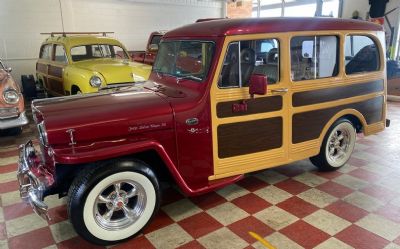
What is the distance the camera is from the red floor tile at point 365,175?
3.77 metres

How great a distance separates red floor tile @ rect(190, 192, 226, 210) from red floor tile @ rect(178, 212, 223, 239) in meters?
0.16

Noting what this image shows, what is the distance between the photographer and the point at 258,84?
9.05ft

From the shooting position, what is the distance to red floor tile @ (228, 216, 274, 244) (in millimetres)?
2723

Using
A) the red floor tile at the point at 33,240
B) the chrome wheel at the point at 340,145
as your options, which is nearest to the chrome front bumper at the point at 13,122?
the red floor tile at the point at 33,240

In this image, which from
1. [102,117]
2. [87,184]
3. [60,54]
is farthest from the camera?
[60,54]

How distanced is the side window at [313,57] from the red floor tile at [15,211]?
122 inches

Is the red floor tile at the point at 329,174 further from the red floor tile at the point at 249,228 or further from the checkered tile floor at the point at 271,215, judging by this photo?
the red floor tile at the point at 249,228

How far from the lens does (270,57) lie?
3174 millimetres

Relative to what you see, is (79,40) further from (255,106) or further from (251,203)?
(251,203)

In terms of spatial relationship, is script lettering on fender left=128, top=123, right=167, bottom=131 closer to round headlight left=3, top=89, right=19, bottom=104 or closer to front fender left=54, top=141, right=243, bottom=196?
Result: front fender left=54, top=141, right=243, bottom=196

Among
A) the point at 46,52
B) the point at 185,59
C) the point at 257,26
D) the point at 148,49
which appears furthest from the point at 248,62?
the point at 46,52

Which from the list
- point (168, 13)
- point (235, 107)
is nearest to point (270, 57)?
point (235, 107)

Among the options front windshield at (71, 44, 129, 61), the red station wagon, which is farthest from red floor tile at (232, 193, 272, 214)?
front windshield at (71, 44, 129, 61)

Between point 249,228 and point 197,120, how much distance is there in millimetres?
1090
